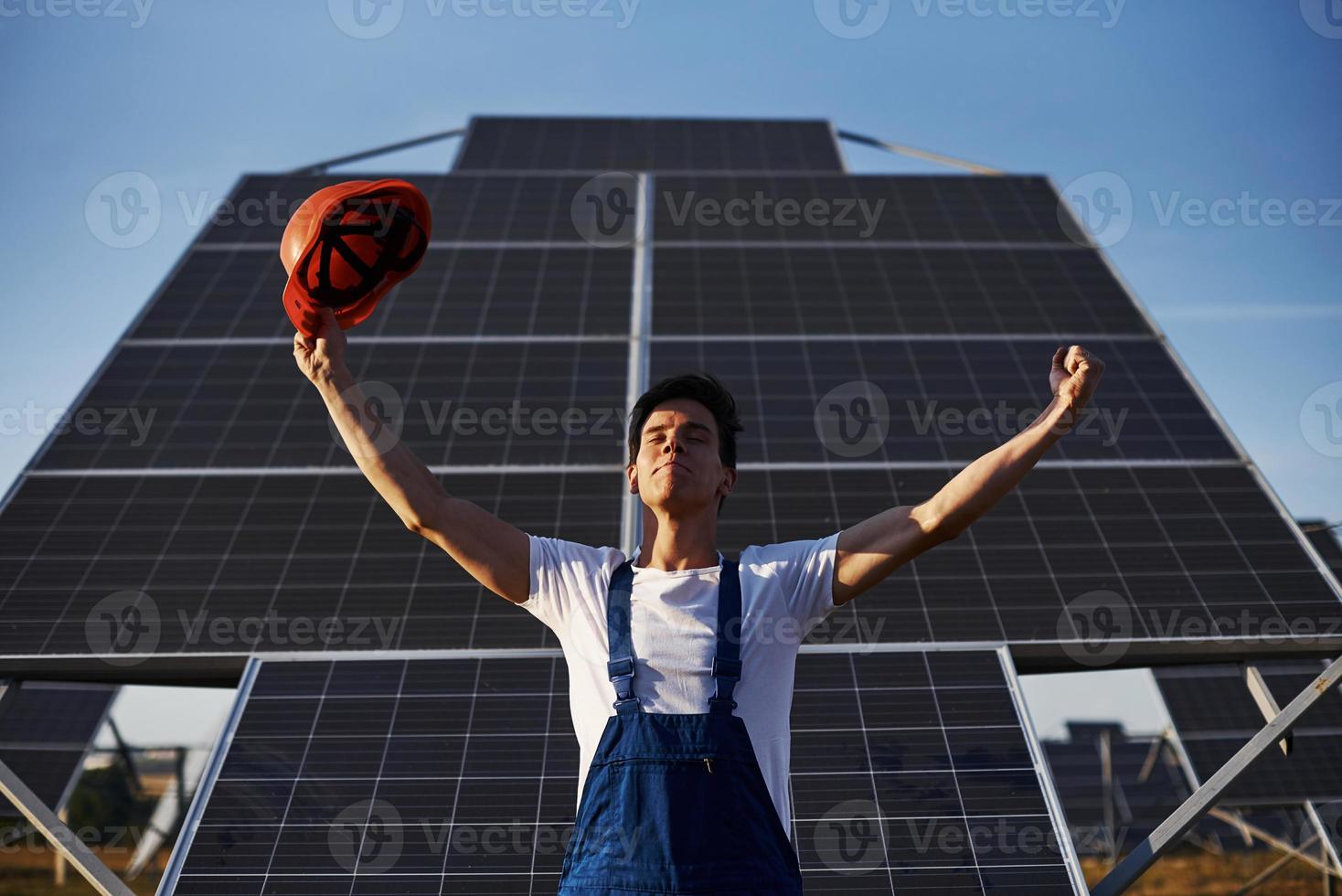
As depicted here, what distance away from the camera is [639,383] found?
286 inches

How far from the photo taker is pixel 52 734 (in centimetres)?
1041

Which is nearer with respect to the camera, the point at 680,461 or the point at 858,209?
the point at 680,461

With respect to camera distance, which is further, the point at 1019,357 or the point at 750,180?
the point at 750,180

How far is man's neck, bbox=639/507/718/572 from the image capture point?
2.79 meters

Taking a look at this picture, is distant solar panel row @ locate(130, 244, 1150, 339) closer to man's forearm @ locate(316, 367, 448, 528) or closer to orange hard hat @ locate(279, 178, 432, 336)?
orange hard hat @ locate(279, 178, 432, 336)

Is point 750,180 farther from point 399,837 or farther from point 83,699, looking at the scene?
point 83,699

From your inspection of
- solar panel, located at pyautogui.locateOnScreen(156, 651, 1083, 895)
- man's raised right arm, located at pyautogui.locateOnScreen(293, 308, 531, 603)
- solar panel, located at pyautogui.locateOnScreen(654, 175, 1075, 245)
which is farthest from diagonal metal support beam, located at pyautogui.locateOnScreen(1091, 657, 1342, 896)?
solar panel, located at pyautogui.locateOnScreen(654, 175, 1075, 245)

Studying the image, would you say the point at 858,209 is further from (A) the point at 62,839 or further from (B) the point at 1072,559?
(A) the point at 62,839

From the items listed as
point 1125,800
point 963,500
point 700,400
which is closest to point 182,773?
point 700,400

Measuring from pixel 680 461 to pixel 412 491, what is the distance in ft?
2.24

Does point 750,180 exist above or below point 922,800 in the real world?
above

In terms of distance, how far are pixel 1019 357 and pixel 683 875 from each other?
6212 millimetres

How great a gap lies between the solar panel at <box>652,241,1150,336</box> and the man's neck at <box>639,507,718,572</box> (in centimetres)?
517

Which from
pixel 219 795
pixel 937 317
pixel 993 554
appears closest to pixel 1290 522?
pixel 993 554
